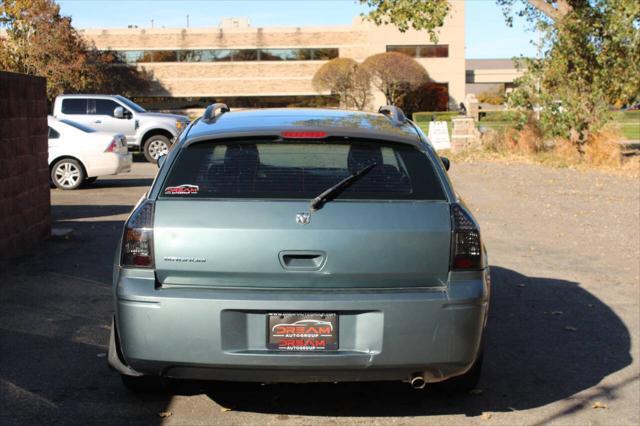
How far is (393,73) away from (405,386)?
63981mm

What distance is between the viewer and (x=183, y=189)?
4773 millimetres

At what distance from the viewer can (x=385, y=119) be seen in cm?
579

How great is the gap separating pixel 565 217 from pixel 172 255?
10.4 metres

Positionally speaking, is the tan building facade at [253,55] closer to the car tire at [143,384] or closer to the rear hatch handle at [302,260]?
the car tire at [143,384]

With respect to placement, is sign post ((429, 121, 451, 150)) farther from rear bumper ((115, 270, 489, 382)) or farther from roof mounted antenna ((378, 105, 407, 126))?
rear bumper ((115, 270, 489, 382))

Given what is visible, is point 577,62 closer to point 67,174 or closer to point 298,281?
point 67,174

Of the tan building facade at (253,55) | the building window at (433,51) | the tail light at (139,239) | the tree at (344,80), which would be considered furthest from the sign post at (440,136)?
the building window at (433,51)

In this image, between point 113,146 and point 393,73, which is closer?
point 113,146

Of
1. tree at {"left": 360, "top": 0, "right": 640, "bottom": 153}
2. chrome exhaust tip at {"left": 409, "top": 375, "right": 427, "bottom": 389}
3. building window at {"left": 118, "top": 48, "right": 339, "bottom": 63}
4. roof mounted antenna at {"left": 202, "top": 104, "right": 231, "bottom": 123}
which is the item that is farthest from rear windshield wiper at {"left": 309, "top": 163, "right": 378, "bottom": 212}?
building window at {"left": 118, "top": 48, "right": 339, "bottom": 63}

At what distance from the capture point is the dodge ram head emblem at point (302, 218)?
181 inches

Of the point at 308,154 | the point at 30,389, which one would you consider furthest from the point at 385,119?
the point at 30,389

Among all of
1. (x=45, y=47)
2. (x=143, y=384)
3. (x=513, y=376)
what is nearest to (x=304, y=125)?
(x=143, y=384)

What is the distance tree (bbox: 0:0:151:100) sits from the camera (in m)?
43.9

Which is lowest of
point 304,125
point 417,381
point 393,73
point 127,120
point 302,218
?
point 417,381
